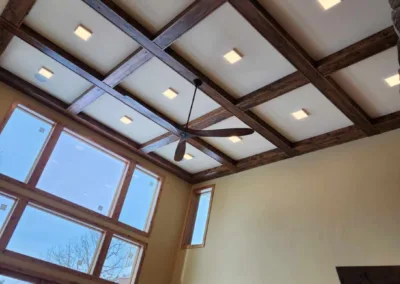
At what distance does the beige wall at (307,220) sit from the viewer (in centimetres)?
474

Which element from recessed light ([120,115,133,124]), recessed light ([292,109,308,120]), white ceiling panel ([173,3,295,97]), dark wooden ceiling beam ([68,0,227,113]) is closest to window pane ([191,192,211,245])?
recessed light ([120,115,133,124])

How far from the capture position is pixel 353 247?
4770 mm

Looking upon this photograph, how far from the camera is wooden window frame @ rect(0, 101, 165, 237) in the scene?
6.04 meters

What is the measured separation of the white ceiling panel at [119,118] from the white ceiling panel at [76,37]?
995 millimetres

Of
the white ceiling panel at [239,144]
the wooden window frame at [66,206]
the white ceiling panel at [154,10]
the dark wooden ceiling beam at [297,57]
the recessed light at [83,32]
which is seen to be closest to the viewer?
the dark wooden ceiling beam at [297,57]

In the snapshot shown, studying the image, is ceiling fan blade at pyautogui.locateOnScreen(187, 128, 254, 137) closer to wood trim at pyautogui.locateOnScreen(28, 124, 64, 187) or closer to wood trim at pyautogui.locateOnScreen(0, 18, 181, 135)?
wood trim at pyautogui.locateOnScreen(0, 18, 181, 135)

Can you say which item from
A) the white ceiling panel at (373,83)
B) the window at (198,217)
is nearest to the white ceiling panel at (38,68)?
the window at (198,217)

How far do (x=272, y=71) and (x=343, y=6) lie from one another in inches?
50.9

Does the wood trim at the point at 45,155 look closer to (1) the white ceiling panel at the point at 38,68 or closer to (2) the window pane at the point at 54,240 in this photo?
(2) the window pane at the point at 54,240

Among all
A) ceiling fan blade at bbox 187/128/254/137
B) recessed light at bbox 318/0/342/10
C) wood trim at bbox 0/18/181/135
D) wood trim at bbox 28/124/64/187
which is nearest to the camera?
recessed light at bbox 318/0/342/10

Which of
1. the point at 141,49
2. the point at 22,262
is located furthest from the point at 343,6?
the point at 22,262

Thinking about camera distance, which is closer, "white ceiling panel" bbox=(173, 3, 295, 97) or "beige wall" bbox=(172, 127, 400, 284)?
"white ceiling panel" bbox=(173, 3, 295, 97)


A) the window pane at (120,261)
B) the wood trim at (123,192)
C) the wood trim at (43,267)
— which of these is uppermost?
the wood trim at (123,192)

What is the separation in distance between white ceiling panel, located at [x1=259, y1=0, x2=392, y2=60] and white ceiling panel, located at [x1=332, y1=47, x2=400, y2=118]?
0.40 metres
